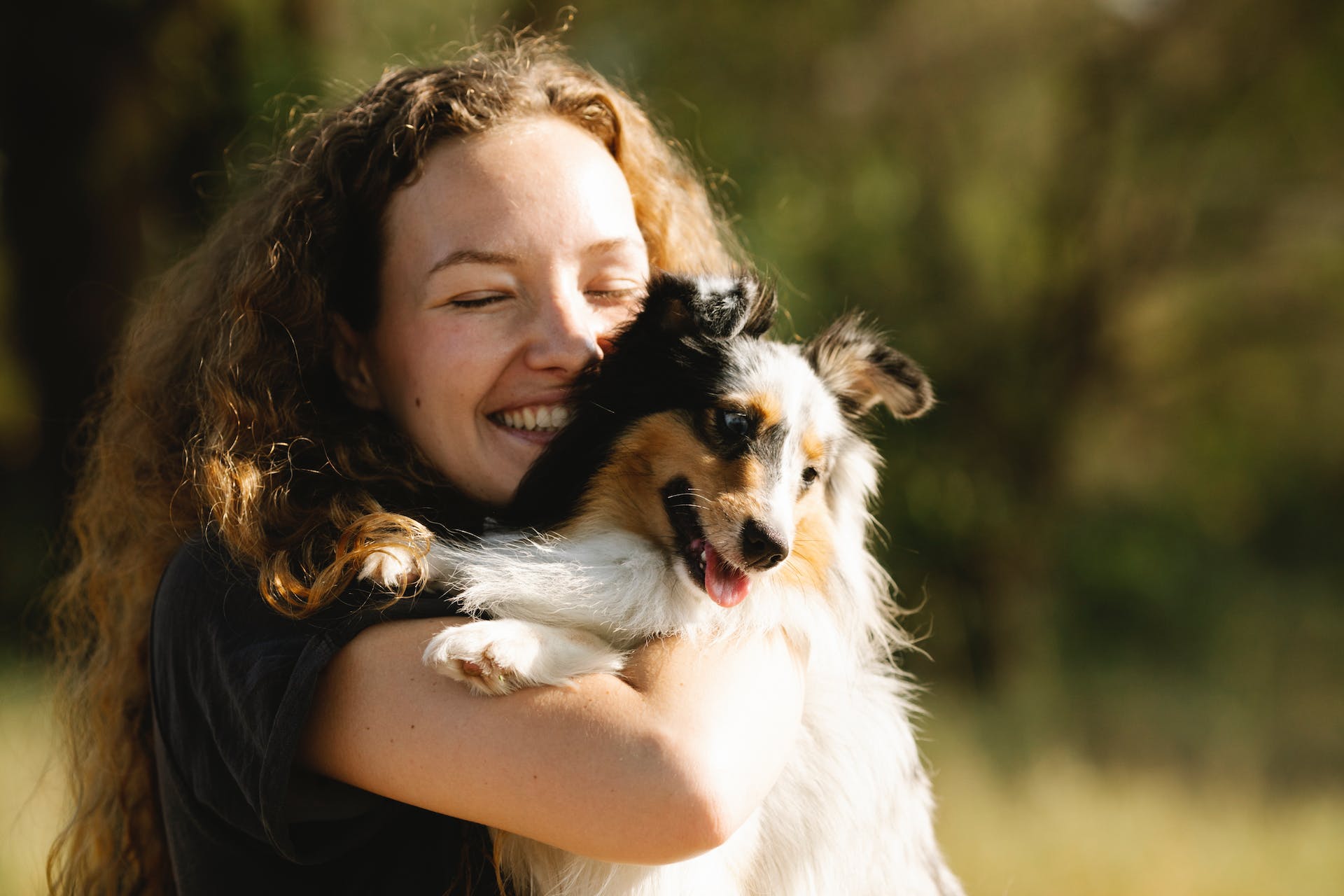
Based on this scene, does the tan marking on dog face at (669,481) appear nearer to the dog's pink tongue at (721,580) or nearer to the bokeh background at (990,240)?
the dog's pink tongue at (721,580)

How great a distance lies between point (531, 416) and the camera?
2344mm

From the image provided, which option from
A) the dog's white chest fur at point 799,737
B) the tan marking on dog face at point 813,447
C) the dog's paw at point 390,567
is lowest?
the dog's white chest fur at point 799,737

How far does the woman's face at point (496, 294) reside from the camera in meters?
2.23

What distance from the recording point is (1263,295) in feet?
28.2

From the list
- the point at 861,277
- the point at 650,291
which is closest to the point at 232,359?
the point at 650,291

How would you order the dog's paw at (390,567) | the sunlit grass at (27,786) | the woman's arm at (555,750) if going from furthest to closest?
the sunlit grass at (27,786) → the dog's paw at (390,567) → the woman's arm at (555,750)

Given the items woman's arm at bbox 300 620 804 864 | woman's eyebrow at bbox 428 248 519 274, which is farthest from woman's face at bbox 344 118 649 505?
woman's arm at bbox 300 620 804 864

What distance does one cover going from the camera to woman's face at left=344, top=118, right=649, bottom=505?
2230 mm

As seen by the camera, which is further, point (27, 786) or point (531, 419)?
point (27, 786)

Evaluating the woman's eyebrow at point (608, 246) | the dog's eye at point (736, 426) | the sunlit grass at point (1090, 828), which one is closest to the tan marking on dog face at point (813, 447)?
the dog's eye at point (736, 426)

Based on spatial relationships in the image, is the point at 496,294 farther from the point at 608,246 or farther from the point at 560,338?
the point at 608,246

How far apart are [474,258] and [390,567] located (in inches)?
26.1

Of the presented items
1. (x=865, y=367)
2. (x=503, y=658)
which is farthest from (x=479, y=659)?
(x=865, y=367)

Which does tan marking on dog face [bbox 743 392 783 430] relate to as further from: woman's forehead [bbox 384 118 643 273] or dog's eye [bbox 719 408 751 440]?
woman's forehead [bbox 384 118 643 273]
